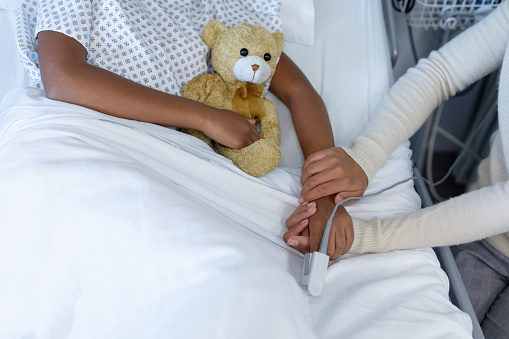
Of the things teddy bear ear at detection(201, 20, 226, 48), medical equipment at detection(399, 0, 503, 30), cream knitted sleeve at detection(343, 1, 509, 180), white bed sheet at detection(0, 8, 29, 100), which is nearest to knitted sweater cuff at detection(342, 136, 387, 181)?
cream knitted sleeve at detection(343, 1, 509, 180)

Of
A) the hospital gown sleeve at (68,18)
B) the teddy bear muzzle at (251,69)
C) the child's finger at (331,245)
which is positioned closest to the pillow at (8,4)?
the hospital gown sleeve at (68,18)

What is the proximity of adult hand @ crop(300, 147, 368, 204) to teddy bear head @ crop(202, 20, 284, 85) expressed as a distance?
0.68 feet

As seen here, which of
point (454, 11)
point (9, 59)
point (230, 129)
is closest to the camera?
point (230, 129)

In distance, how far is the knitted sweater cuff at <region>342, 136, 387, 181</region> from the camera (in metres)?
0.91

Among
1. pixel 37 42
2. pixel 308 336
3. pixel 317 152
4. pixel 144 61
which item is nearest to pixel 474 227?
pixel 317 152

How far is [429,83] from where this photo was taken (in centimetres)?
103

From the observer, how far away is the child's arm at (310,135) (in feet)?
2.55

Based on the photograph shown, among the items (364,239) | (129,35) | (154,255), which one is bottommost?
(364,239)

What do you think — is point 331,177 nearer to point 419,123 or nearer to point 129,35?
point 419,123

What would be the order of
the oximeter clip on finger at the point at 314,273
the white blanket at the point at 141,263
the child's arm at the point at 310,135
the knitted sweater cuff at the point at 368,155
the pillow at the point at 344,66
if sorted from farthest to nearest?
the pillow at the point at 344,66 → the knitted sweater cuff at the point at 368,155 → the child's arm at the point at 310,135 → the oximeter clip on finger at the point at 314,273 → the white blanket at the point at 141,263

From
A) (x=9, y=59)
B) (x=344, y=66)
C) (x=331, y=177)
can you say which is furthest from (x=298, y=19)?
(x=9, y=59)

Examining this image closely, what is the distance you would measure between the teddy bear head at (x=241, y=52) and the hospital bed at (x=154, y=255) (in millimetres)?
194

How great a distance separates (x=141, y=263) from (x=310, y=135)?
20.5 inches

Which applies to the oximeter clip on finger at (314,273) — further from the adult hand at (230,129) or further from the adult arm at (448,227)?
the adult hand at (230,129)
